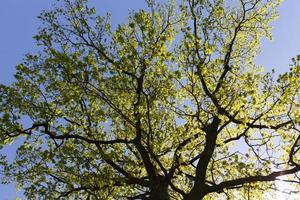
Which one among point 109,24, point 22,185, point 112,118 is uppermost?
point 109,24

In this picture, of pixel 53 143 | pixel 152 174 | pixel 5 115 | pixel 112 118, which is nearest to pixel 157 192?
pixel 152 174

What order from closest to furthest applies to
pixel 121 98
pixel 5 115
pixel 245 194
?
pixel 5 115 < pixel 121 98 < pixel 245 194

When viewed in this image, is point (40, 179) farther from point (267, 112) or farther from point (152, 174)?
point (267, 112)

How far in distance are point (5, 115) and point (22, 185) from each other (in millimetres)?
3416

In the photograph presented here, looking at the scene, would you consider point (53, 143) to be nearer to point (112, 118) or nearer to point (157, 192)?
point (112, 118)

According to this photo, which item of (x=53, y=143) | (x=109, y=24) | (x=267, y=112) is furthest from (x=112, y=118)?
A: (x=267, y=112)

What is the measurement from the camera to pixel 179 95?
23.5 metres

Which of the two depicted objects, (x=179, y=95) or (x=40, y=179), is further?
(x=179, y=95)

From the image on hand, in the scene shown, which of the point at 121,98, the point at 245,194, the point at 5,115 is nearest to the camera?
the point at 5,115

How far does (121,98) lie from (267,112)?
22.5 feet

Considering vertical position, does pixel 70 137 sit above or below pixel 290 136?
below

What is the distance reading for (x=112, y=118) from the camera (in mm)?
23156

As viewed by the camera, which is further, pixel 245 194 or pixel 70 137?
pixel 245 194

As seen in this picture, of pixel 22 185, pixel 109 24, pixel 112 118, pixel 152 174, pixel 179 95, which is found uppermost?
pixel 109 24
